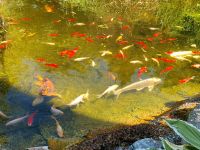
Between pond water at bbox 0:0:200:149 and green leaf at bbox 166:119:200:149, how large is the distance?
3.51m

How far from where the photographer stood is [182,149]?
215 centimetres

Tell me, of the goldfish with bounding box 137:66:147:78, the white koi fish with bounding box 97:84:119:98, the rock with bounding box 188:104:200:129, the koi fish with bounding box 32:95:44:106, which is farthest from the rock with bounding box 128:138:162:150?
the goldfish with bounding box 137:66:147:78

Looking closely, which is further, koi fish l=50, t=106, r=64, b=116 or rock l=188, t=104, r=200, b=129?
koi fish l=50, t=106, r=64, b=116

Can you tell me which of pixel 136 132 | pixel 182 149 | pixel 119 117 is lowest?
pixel 119 117

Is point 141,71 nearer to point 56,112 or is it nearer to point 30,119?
point 56,112

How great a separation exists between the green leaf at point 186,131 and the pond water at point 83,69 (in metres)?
3.51

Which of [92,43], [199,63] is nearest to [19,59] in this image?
[92,43]

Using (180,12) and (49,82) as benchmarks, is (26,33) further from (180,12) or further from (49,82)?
(180,12)

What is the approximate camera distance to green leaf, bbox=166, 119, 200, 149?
2075 mm

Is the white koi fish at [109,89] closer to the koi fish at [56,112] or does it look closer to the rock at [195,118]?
the koi fish at [56,112]

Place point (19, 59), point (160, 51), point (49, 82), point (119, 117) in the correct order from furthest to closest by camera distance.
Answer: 1. point (160, 51)
2. point (19, 59)
3. point (49, 82)
4. point (119, 117)

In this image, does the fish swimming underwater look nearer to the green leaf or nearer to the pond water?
the pond water

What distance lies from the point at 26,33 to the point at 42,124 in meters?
4.32

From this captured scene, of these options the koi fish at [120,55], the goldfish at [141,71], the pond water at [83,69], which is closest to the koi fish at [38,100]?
the pond water at [83,69]
